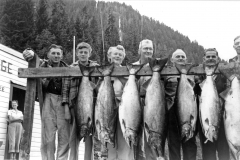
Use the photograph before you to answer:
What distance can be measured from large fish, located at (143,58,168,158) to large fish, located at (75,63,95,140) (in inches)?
29.9

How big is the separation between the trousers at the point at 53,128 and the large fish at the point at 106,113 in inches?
28.7

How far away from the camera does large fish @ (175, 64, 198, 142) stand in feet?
12.2

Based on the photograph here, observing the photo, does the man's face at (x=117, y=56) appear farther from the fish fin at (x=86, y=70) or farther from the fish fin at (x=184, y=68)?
the fish fin at (x=184, y=68)

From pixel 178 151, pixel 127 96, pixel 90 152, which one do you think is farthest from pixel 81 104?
pixel 178 151

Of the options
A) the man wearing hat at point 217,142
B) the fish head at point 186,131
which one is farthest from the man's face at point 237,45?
the fish head at point 186,131

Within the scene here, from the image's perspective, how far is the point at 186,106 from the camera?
12.4 feet

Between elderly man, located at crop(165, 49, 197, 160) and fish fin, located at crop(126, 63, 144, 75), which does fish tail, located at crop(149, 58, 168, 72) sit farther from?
elderly man, located at crop(165, 49, 197, 160)

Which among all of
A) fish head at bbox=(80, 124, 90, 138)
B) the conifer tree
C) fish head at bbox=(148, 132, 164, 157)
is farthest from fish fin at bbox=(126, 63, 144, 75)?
the conifer tree

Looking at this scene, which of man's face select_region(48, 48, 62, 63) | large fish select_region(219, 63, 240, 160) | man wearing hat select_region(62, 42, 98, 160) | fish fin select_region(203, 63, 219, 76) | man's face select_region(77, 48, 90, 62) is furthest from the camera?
man's face select_region(48, 48, 62, 63)

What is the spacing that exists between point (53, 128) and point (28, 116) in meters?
0.42

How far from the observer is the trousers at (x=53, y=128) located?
4.33 m

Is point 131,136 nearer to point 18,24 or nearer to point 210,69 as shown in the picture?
point 210,69

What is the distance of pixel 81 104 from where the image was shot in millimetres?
4023

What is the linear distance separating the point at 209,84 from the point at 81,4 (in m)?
106
